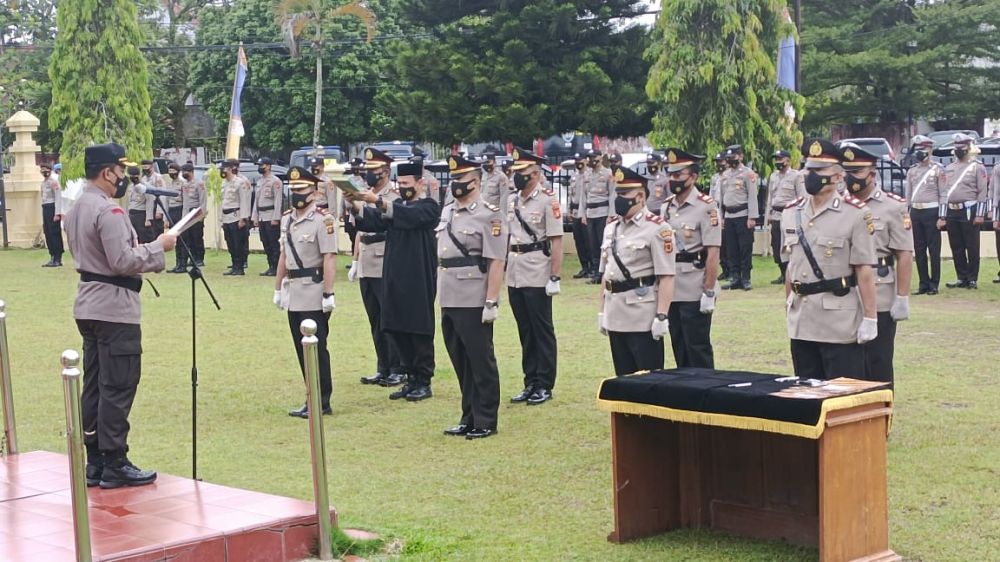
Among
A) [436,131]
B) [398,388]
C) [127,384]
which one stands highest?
[436,131]

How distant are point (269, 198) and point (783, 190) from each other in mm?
8323

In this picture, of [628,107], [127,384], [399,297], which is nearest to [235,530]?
[127,384]

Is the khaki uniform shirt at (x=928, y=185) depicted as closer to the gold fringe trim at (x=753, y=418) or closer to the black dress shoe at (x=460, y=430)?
the black dress shoe at (x=460, y=430)

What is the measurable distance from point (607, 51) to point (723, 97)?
364 centimetres

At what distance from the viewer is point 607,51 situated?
23.3 meters

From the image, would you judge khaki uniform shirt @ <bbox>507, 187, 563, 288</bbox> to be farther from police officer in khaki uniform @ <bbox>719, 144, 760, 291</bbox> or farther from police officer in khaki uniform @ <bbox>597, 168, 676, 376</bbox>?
police officer in khaki uniform @ <bbox>719, 144, 760, 291</bbox>

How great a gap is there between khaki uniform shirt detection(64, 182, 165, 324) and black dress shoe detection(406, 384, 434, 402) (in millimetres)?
3570

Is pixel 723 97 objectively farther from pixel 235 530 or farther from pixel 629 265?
pixel 235 530

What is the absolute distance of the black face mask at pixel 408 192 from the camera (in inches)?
389

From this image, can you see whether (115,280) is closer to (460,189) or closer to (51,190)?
(460,189)

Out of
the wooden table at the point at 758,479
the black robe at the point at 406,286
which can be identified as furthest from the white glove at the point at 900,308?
the black robe at the point at 406,286

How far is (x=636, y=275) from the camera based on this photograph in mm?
8477

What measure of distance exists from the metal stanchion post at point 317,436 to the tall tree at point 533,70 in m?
17.2

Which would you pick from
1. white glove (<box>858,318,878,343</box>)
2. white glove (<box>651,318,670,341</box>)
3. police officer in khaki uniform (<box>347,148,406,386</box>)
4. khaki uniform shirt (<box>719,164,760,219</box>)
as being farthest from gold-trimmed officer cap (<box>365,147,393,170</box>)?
khaki uniform shirt (<box>719,164,760,219</box>)
